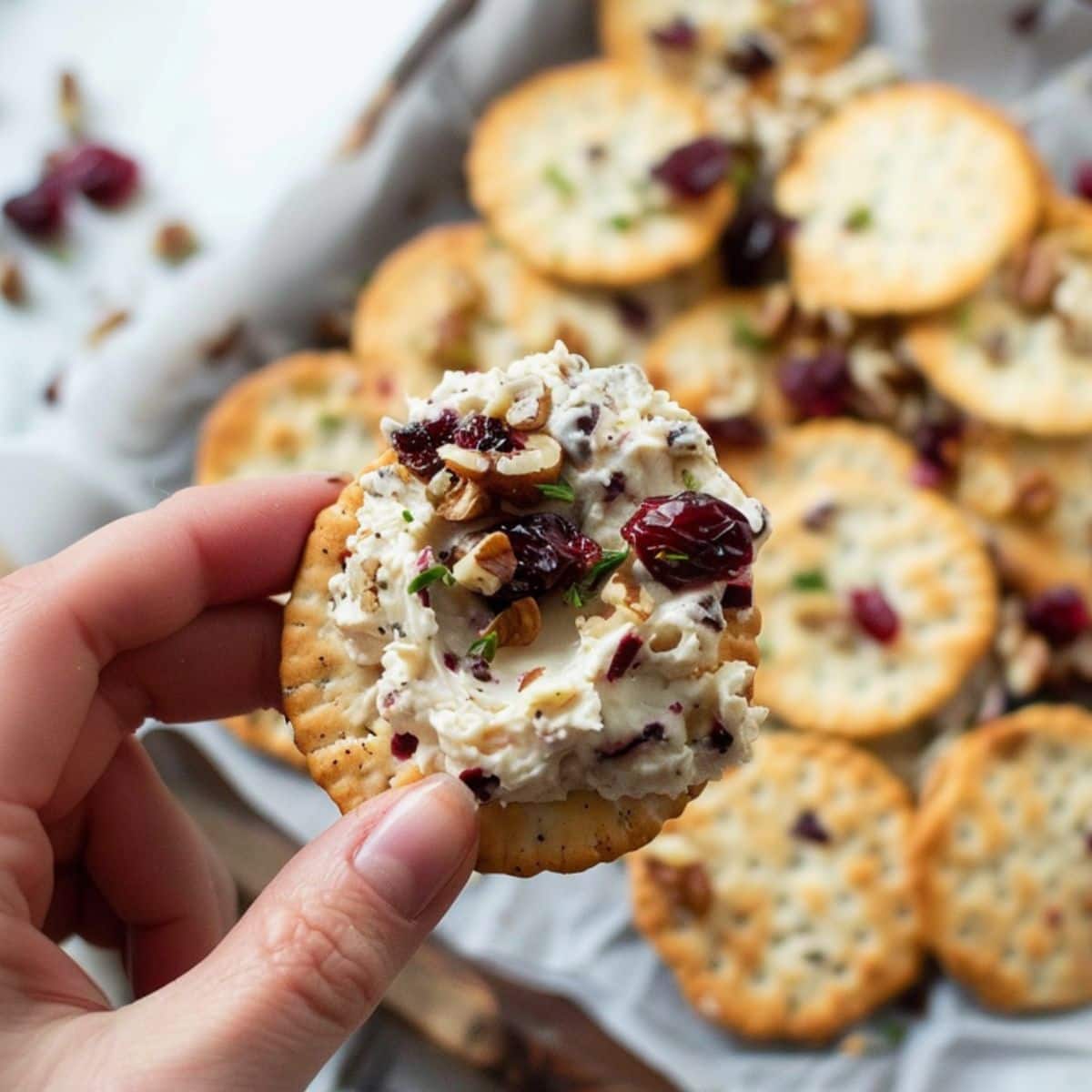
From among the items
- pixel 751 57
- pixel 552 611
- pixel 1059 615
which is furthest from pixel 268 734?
pixel 751 57

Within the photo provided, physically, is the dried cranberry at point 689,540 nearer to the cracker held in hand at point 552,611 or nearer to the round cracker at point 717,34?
the cracker held in hand at point 552,611

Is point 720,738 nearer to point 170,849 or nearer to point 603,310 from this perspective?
point 170,849

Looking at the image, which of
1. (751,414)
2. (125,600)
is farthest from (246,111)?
(125,600)

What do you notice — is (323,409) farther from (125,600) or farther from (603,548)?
(603,548)

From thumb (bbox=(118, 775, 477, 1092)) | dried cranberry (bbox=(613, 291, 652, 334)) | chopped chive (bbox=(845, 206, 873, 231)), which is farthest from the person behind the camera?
dried cranberry (bbox=(613, 291, 652, 334))

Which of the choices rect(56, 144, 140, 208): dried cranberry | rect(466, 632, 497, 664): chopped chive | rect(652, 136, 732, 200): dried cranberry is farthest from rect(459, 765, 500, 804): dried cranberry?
rect(56, 144, 140, 208): dried cranberry

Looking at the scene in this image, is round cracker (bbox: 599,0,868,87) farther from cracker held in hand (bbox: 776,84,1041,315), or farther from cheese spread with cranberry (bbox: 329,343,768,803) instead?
cheese spread with cranberry (bbox: 329,343,768,803)
